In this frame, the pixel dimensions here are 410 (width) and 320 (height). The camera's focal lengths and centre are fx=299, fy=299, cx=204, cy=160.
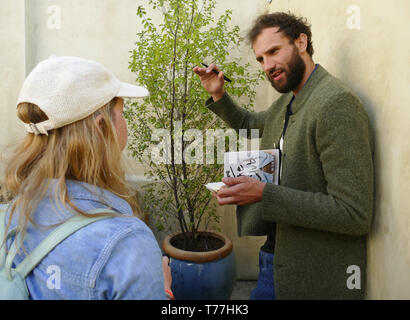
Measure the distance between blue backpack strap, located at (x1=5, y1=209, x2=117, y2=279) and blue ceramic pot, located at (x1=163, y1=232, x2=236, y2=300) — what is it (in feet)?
6.50

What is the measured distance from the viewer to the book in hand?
1.62 meters

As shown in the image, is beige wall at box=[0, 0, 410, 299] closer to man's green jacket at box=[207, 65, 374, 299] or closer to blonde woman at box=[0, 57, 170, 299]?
man's green jacket at box=[207, 65, 374, 299]

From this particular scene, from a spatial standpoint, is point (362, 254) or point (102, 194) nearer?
point (102, 194)

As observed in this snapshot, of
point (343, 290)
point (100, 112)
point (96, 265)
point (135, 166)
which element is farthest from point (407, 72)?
point (135, 166)

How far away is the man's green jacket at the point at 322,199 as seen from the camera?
1252 mm

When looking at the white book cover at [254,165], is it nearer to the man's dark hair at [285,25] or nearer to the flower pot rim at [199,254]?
the man's dark hair at [285,25]

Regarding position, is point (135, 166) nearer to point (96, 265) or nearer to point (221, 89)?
point (221, 89)

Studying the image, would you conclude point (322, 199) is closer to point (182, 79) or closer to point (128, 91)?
point (128, 91)

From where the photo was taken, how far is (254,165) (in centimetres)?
163

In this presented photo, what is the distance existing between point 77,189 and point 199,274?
6.66 feet

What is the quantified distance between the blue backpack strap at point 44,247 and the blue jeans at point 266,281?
129 cm

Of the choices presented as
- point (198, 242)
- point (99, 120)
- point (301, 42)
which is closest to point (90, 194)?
point (99, 120)

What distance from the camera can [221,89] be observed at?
219 cm

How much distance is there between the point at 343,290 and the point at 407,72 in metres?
0.99
